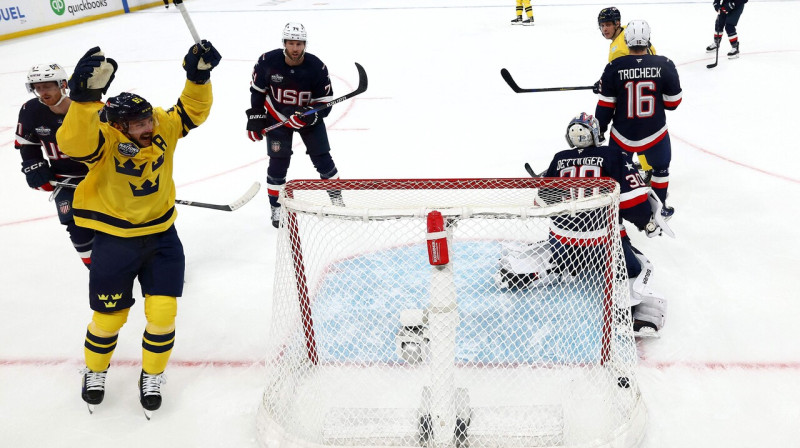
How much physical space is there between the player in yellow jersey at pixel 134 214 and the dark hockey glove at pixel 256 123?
1.12m

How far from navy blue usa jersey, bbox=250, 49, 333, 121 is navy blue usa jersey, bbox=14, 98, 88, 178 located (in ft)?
3.54

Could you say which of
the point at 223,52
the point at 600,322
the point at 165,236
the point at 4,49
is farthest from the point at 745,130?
the point at 4,49

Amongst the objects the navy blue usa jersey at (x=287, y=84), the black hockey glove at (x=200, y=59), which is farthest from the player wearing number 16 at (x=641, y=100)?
the black hockey glove at (x=200, y=59)

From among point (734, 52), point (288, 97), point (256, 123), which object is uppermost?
point (288, 97)

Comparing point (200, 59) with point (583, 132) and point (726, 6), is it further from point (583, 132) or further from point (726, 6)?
point (726, 6)

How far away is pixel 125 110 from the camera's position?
2031 millimetres

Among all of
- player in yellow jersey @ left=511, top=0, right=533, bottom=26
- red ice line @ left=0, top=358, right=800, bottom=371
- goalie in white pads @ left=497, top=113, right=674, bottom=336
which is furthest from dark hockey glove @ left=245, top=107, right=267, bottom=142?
A: player in yellow jersey @ left=511, top=0, right=533, bottom=26

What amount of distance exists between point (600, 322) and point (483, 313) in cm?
47

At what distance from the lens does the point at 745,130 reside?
4.93 metres

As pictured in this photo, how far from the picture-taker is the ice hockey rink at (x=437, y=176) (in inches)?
89.3

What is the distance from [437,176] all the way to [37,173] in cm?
245

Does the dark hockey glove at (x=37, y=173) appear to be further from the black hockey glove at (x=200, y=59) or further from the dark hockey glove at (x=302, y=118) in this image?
the dark hockey glove at (x=302, y=118)

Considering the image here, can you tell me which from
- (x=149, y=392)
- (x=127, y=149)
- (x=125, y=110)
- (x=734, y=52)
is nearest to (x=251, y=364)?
(x=149, y=392)

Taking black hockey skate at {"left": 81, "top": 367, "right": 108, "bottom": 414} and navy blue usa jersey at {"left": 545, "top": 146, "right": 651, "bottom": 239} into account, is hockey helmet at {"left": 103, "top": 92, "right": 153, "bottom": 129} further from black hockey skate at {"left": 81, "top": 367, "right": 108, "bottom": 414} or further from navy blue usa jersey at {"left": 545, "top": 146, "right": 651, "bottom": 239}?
navy blue usa jersey at {"left": 545, "top": 146, "right": 651, "bottom": 239}
